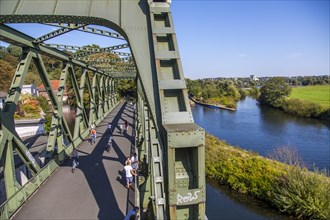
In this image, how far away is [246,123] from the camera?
50.6 metres

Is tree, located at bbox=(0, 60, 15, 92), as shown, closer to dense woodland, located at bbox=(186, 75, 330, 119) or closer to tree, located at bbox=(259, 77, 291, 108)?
dense woodland, located at bbox=(186, 75, 330, 119)

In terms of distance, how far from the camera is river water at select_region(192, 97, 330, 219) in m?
18.5

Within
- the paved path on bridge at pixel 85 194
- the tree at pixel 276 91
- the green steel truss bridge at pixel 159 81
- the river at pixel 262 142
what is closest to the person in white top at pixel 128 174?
the paved path on bridge at pixel 85 194

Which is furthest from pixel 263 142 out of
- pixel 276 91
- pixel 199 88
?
pixel 199 88

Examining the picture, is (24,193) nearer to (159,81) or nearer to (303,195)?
(159,81)

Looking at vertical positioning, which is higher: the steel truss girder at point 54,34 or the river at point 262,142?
the steel truss girder at point 54,34

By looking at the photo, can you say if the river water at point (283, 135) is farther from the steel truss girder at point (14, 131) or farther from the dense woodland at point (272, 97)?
the steel truss girder at point (14, 131)

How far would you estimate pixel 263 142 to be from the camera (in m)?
35.2

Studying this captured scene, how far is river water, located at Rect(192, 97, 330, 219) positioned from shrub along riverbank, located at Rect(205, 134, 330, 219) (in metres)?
0.80

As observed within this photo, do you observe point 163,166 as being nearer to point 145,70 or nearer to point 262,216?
point 145,70

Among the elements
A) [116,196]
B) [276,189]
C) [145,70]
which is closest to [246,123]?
[276,189]

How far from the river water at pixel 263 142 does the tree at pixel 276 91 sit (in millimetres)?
8055

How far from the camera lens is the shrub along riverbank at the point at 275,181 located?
16141mm

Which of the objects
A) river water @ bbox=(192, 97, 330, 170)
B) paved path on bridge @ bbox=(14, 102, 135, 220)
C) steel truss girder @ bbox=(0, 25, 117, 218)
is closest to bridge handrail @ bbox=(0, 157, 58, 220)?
steel truss girder @ bbox=(0, 25, 117, 218)
